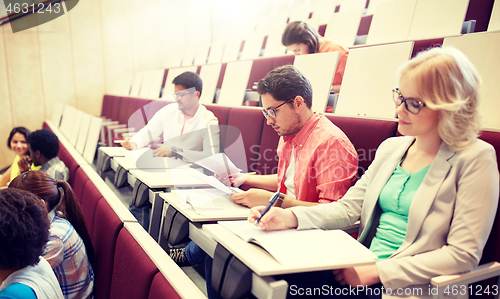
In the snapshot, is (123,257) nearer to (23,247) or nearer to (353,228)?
(23,247)

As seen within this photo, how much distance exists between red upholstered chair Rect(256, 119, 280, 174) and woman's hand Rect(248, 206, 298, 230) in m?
0.40

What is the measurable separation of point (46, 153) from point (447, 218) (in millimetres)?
1136

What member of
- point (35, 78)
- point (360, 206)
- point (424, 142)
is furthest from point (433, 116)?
point (35, 78)

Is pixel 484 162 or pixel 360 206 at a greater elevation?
pixel 484 162

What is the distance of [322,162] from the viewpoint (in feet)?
1.76

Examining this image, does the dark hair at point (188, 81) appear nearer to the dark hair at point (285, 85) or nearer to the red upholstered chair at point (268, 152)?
the red upholstered chair at point (268, 152)

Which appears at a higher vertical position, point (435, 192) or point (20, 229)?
point (435, 192)

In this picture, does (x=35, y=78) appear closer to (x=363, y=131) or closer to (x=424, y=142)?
(x=363, y=131)

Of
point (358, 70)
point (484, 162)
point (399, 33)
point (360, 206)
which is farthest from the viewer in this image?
point (399, 33)

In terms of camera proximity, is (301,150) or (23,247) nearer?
(23,247)

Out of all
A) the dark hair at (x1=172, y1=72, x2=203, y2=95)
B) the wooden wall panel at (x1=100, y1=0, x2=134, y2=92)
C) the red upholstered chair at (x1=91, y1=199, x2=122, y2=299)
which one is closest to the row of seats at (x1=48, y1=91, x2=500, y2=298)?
the red upholstered chair at (x1=91, y1=199, x2=122, y2=299)

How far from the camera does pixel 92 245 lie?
608 mm

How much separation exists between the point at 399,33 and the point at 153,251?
1159mm

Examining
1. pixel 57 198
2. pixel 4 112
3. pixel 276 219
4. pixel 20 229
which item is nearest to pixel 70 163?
pixel 57 198
